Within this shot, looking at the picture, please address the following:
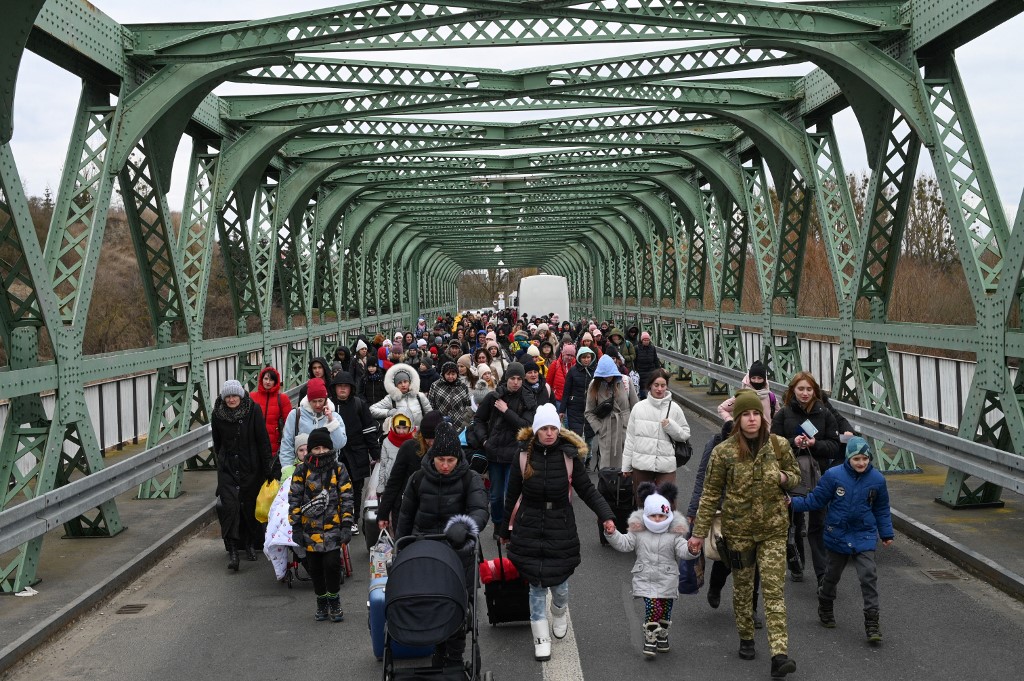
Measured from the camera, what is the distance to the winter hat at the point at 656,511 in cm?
663

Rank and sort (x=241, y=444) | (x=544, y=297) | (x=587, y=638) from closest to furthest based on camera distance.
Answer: (x=587, y=638)
(x=241, y=444)
(x=544, y=297)

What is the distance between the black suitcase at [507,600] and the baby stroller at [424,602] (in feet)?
5.51

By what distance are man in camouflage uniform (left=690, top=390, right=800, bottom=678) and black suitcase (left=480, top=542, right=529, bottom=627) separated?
1316 mm

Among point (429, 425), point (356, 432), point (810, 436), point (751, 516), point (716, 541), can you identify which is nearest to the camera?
point (751, 516)

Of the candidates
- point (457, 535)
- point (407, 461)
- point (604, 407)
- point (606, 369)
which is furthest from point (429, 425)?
point (604, 407)

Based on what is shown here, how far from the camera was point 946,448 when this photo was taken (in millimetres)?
10078

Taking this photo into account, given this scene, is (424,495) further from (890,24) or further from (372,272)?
(372,272)

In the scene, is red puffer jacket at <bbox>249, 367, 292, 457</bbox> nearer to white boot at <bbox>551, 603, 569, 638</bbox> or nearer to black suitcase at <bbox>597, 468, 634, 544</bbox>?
black suitcase at <bbox>597, 468, 634, 544</bbox>

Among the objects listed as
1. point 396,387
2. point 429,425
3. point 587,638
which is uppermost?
point 396,387

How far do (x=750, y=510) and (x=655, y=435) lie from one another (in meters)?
2.55

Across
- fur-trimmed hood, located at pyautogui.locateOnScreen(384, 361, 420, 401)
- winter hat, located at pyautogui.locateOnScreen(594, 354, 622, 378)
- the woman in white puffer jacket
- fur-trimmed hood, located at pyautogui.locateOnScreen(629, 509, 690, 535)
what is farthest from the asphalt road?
winter hat, located at pyautogui.locateOnScreen(594, 354, 622, 378)

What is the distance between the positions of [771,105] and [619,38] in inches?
223

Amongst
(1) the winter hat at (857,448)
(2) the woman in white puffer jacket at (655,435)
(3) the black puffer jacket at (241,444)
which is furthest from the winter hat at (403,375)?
(1) the winter hat at (857,448)

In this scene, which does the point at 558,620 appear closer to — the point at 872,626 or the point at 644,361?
the point at 872,626
